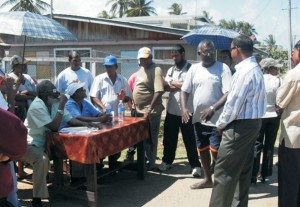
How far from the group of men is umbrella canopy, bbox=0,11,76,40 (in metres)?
0.64

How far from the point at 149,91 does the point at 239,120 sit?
7.88 feet

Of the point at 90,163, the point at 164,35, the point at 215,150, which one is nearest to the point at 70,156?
the point at 90,163

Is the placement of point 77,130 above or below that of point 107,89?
below

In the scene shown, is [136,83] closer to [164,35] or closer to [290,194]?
[290,194]

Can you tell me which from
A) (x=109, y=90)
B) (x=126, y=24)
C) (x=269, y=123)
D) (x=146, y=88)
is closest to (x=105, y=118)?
(x=109, y=90)

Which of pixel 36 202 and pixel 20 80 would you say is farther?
pixel 20 80

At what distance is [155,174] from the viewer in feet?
20.0

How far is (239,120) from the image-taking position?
12.4ft

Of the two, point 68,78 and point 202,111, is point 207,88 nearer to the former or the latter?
point 202,111

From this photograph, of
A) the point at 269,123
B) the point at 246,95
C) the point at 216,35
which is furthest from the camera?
the point at 216,35

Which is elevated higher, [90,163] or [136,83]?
[136,83]

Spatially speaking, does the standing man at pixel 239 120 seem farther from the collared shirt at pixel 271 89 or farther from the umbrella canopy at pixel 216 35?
the umbrella canopy at pixel 216 35

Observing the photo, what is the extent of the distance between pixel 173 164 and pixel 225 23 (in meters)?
59.2

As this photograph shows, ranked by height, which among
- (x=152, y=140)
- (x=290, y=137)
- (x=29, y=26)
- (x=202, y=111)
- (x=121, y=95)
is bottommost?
(x=152, y=140)
